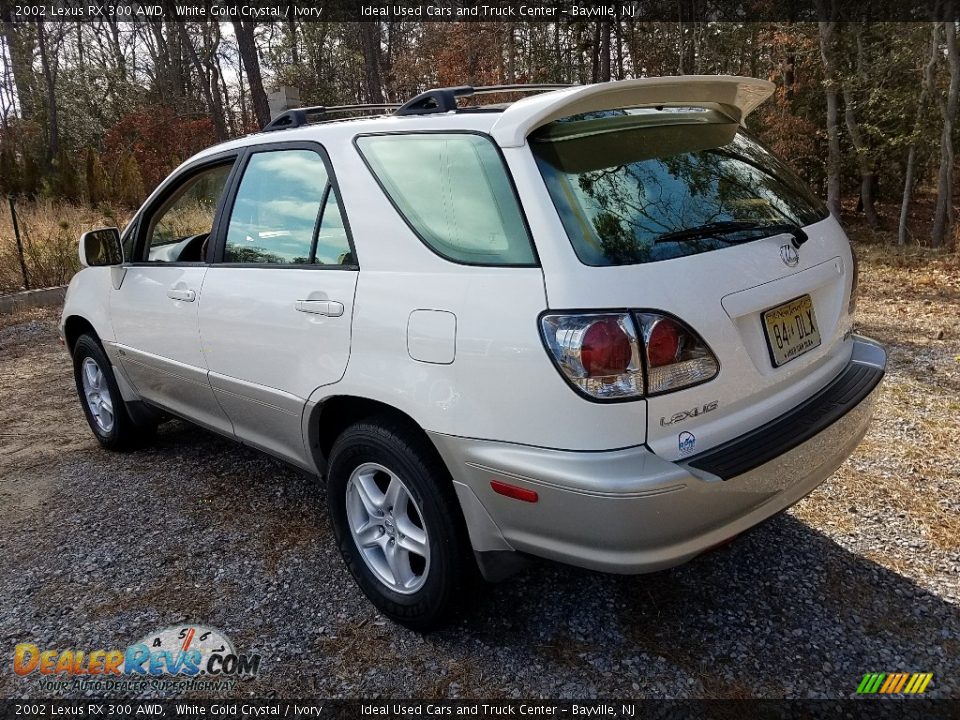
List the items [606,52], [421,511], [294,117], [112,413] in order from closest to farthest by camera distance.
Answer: [421,511] → [294,117] → [112,413] → [606,52]

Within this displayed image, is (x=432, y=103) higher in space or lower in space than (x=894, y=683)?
higher

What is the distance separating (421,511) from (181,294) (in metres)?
1.80

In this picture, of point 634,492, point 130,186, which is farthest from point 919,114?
point 130,186

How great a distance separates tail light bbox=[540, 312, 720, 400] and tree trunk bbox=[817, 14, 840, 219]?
45.4 feet

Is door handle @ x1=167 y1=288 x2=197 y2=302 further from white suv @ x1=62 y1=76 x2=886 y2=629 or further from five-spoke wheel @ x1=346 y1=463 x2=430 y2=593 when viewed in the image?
five-spoke wheel @ x1=346 y1=463 x2=430 y2=593

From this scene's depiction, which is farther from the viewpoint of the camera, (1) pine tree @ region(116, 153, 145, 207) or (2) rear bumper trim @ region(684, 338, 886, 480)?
(1) pine tree @ region(116, 153, 145, 207)

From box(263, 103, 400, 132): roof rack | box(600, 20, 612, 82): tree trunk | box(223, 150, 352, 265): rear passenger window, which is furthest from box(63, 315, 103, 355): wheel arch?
box(600, 20, 612, 82): tree trunk

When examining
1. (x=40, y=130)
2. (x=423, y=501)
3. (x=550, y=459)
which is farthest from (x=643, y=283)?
(x=40, y=130)

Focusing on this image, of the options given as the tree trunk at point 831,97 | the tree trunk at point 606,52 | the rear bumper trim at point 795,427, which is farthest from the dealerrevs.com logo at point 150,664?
the tree trunk at point 606,52

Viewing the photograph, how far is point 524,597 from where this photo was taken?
111 inches

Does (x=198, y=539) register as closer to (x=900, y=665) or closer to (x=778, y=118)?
(x=900, y=665)

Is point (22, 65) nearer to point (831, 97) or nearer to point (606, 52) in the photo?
point (606, 52)

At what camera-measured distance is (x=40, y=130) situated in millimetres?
26922

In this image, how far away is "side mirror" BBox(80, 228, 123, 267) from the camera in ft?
12.9
